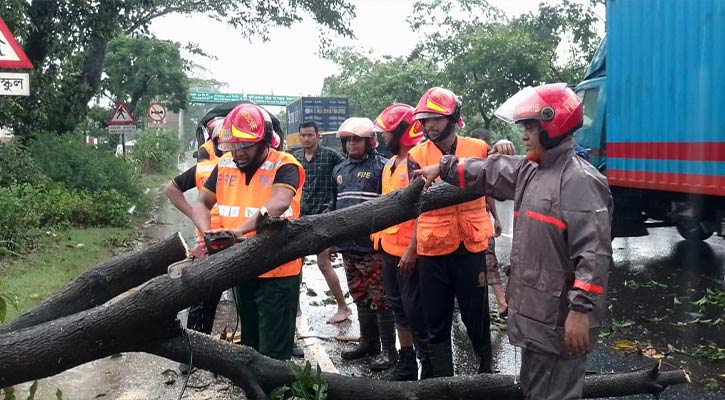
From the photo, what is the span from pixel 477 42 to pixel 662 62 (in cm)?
1269

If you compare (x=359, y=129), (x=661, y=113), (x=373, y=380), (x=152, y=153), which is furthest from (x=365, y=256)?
(x=152, y=153)

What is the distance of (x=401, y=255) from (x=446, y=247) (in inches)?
22.1

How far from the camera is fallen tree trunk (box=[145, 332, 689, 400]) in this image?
3.37m

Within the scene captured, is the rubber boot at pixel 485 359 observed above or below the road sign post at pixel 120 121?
below

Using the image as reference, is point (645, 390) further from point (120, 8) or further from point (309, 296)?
point (120, 8)

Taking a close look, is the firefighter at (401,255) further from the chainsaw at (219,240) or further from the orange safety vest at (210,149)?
the orange safety vest at (210,149)

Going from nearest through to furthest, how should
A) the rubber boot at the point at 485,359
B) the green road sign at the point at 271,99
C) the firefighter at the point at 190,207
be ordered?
the rubber boot at the point at 485,359
the firefighter at the point at 190,207
the green road sign at the point at 271,99

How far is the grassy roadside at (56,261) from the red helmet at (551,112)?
434cm

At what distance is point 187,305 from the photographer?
3.02m

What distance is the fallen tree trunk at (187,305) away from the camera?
294 cm

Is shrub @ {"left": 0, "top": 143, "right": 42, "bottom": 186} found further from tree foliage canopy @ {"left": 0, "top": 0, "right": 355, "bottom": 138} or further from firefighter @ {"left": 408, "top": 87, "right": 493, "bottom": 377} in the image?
firefighter @ {"left": 408, "top": 87, "right": 493, "bottom": 377}

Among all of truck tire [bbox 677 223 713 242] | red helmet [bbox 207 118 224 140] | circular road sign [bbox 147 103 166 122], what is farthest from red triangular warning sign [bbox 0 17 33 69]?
circular road sign [bbox 147 103 166 122]

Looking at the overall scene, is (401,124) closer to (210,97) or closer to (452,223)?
(452,223)

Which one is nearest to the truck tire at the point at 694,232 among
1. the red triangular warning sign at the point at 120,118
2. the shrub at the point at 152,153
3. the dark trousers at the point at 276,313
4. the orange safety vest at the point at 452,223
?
the orange safety vest at the point at 452,223
